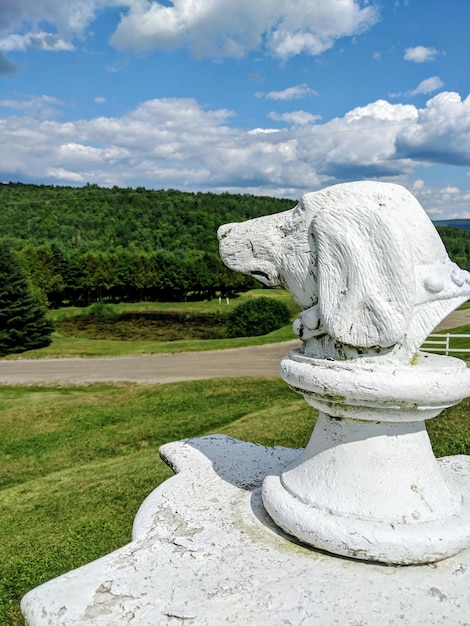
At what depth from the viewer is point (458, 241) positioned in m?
67.4

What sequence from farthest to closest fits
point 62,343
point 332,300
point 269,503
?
point 62,343 → point 269,503 → point 332,300

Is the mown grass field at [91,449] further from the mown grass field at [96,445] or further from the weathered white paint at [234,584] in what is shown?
the weathered white paint at [234,584]

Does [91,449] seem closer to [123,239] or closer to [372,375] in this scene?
[372,375]

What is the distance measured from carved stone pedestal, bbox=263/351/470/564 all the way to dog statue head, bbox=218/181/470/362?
162 mm

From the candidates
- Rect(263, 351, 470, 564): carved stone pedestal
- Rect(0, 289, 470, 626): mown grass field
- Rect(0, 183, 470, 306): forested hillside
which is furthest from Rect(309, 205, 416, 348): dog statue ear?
Rect(0, 183, 470, 306): forested hillside

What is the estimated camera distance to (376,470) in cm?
297

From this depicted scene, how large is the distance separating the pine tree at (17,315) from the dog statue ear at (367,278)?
2807 cm

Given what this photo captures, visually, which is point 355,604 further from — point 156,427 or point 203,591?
point 156,427

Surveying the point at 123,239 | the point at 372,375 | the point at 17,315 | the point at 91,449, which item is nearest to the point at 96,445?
the point at 91,449

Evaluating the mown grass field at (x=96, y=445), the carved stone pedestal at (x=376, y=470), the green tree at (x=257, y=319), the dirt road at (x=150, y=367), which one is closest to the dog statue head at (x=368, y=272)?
the carved stone pedestal at (x=376, y=470)

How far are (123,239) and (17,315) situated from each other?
208 feet

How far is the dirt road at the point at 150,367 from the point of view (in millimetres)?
18297

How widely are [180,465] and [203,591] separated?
5.53 feet

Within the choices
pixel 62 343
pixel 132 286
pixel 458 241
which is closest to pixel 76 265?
pixel 132 286
